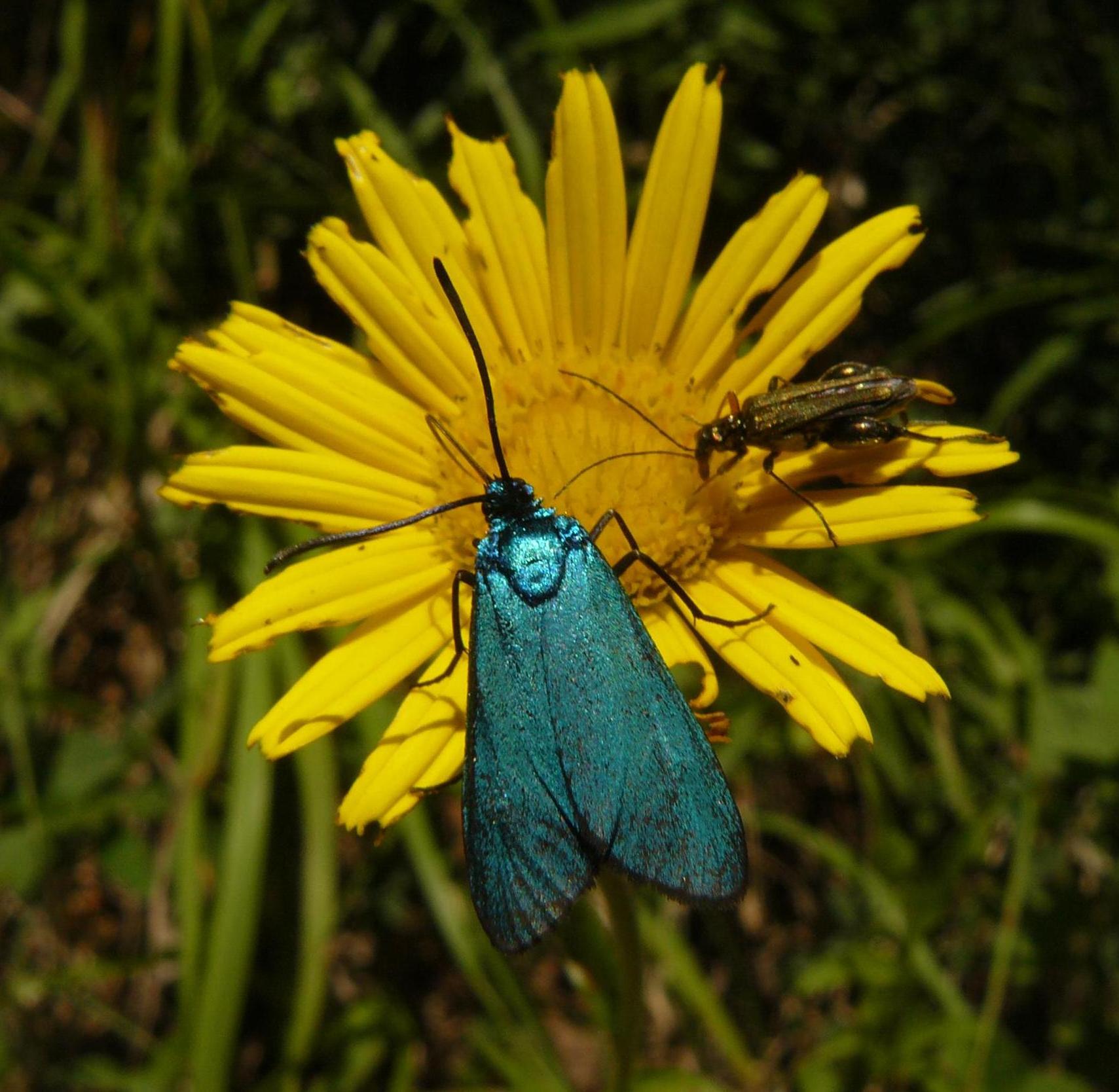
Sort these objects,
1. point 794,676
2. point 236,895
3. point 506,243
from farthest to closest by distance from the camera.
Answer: point 236,895
point 506,243
point 794,676

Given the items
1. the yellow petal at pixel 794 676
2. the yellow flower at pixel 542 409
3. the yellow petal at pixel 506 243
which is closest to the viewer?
the yellow petal at pixel 794 676

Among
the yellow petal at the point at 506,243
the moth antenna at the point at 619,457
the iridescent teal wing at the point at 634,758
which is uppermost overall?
the yellow petal at the point at 506,243

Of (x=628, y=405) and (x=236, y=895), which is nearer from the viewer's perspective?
(x=628, y=405)

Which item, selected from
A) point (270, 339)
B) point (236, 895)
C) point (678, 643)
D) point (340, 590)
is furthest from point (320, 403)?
point (236, 895)

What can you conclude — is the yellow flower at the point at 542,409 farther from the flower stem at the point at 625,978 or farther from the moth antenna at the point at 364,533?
the flower stem at the point at 625,978

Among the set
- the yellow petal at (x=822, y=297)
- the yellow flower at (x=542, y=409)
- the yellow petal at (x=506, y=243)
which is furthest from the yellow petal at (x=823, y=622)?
the yellow petal at (x=506, y=243)

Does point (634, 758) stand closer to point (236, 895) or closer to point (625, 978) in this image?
point (625, 978)
